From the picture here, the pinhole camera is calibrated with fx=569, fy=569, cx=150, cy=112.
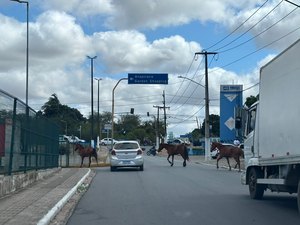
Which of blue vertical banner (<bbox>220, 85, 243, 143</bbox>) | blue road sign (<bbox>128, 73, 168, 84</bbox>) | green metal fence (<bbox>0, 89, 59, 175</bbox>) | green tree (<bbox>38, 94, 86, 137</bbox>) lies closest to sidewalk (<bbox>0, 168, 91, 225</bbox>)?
green metal fence (<bbox>0, 89, 59, 175</bbox>)

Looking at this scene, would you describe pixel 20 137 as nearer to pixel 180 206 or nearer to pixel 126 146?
pixel 180 206

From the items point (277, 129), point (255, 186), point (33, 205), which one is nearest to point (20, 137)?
point (33, 205)

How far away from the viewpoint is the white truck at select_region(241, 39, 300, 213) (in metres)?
12.1

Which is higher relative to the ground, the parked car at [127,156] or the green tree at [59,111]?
the green tree at [59,111]

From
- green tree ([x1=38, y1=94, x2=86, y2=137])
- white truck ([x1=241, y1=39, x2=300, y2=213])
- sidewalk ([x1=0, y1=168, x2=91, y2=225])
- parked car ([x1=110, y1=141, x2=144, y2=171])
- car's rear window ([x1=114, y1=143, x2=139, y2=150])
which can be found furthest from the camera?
green tree ([x1=38, y1=94, x2=86, y2=137])

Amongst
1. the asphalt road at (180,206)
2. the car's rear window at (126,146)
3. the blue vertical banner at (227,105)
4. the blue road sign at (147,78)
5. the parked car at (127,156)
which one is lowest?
the asphalt road at (180,206)

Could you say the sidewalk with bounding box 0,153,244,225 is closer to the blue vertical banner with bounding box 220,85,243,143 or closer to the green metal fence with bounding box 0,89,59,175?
the green metal fence with bounding box 0,89,59,175

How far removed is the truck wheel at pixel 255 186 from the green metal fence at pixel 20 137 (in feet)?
22.5

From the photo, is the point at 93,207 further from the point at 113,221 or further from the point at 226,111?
the point at 226,111

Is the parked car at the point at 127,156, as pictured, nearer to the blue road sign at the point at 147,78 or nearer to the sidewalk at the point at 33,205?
the sidewalk at the point at 33,205

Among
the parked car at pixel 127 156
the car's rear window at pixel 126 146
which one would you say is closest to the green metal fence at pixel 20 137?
the parked car at pixel 127 156

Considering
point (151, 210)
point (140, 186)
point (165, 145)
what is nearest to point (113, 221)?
point (151, 210)

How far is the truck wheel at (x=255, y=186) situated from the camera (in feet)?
52.0

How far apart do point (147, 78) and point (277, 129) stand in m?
33.4
